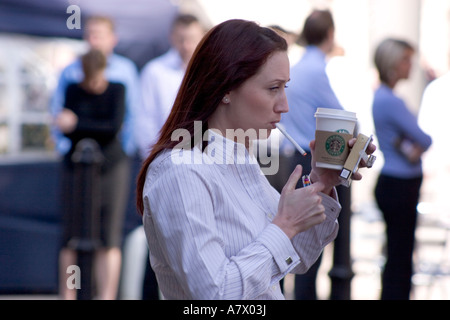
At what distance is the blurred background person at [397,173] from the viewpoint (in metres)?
4.13

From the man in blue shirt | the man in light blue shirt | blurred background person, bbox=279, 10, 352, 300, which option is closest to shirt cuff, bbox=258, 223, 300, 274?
blurred background person, bbox=279, 10, 352, 300

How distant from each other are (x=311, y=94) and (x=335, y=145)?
6.59 ft

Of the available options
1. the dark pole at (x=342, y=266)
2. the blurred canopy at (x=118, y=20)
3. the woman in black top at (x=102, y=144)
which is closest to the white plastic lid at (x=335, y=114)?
the dark pole at (x=342, y=266)

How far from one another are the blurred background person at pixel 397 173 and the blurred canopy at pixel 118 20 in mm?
1506

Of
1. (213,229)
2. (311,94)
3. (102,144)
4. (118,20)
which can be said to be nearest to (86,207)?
(102,144)

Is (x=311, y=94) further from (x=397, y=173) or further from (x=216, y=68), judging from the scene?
(x=216, y=68)

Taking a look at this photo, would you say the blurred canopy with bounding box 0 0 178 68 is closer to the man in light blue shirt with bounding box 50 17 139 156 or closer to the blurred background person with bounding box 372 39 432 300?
the man in light blue shirt with bounding box 50 17 139 156

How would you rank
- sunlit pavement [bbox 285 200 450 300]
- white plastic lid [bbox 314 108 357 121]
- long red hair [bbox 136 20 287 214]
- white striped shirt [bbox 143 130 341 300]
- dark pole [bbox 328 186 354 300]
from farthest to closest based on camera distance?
sunlit pavement [bbox 285 200 450 300] → dark pole [bbox 328 186 354 300] → white plastic lid [bbox 314 108 357 121] → long red hair [bbox 136 20 287 214] → white striped shirt [bbox 143 130 341 300]

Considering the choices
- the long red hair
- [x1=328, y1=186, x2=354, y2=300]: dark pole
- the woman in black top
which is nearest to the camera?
the long red hair

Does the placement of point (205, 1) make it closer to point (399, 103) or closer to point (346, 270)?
point (399, 103)

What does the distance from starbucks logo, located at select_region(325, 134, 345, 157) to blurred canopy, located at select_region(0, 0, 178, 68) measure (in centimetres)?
279

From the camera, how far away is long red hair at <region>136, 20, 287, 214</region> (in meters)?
1.70

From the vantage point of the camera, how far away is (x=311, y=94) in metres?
3.76
